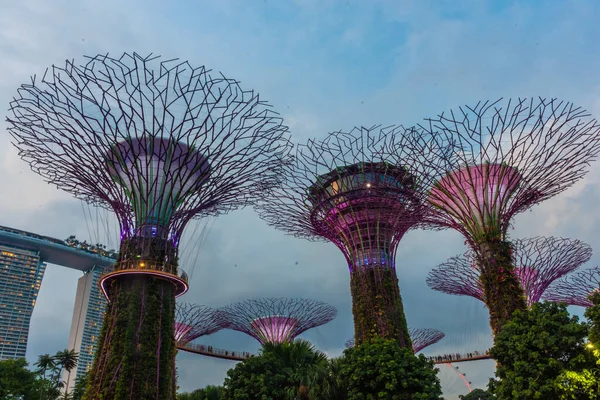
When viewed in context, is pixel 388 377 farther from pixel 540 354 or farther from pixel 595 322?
pixel 595 322

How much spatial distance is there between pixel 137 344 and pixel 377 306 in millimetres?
18271

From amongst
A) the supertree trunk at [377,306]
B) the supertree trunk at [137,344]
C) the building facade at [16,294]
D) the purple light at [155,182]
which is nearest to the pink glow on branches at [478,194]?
the supertree trunk at [377,306]

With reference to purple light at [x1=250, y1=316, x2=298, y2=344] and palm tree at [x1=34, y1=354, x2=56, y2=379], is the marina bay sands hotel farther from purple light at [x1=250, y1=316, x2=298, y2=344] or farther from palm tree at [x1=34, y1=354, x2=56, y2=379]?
purple light at [x1=250, y1=316, x2=298, y2=344]

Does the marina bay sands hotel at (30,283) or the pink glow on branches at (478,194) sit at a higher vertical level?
the marina bay sands hotel at (30,283)

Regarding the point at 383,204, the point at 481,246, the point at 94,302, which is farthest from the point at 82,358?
the point at 481,246

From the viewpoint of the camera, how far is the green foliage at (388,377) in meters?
18.1

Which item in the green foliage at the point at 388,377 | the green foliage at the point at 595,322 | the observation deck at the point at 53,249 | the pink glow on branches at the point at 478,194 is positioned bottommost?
the green foliage at the point at 388,377

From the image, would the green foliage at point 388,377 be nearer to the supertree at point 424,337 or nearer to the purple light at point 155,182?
the purple light at point 155,182

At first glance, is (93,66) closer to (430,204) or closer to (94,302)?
(430,204)

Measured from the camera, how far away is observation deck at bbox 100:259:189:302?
23.1 metres

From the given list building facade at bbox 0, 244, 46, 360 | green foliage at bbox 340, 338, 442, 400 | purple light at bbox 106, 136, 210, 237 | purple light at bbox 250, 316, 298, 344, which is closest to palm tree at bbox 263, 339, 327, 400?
green foliage at bbox 340, 338, 442, 400

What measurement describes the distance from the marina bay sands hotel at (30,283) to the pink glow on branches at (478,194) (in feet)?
279

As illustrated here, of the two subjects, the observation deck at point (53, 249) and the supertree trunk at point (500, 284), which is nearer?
the supertree trunk at point (500, 284)

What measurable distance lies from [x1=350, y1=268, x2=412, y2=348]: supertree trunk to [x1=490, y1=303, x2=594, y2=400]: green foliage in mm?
14720
